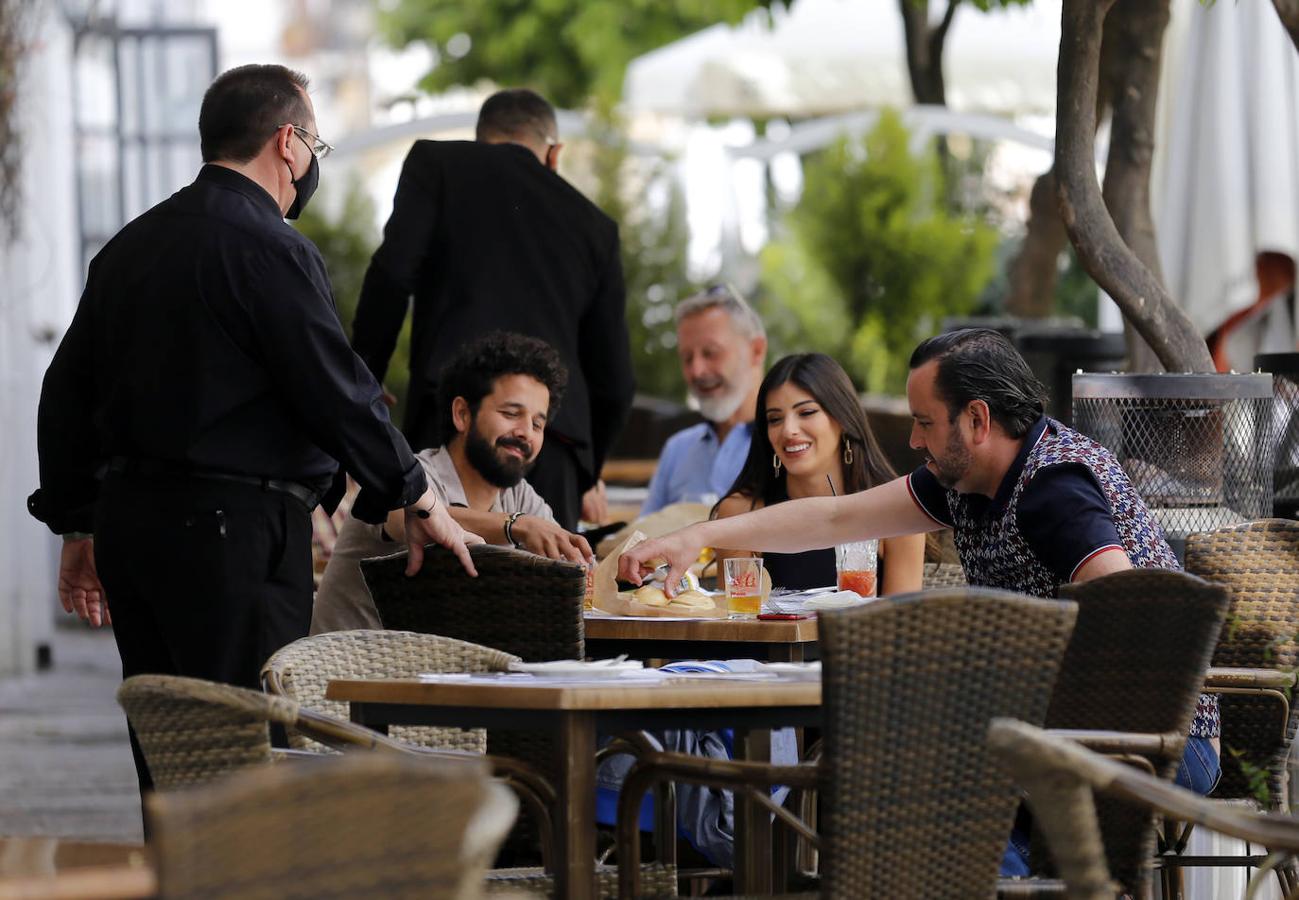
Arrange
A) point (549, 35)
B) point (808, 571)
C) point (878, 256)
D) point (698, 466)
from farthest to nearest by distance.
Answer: point (549, 35) → point (878, 256) → point (698, 466) → point (808, 571)

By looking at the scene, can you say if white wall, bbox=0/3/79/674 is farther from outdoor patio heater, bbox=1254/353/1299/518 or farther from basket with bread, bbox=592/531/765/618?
outdoor patio heater, bbox=1254/353/1299/518

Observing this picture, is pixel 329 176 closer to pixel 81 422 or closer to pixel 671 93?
pixel 671 93

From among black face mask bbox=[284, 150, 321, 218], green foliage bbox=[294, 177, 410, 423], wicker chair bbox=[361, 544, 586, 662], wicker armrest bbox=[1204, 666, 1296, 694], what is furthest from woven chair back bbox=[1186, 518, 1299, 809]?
green foliage bbox=[294, 177, 410, 423]

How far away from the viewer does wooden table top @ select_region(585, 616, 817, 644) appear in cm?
393

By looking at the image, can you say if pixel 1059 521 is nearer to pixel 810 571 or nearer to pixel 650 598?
pixel 650 598

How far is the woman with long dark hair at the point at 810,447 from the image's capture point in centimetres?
532

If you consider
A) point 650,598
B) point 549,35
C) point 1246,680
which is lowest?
point 1246,680

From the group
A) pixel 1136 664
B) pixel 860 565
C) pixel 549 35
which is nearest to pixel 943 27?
pixel 860 565

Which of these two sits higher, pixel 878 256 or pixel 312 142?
pixel 312 142

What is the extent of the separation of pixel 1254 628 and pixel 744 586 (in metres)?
1.07

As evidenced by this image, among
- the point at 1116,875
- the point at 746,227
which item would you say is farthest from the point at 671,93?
the point at 1116,875

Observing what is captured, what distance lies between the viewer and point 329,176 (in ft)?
45.3

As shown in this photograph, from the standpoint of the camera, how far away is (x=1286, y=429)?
5188 mm

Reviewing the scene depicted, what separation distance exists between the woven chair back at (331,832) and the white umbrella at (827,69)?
409 inches
